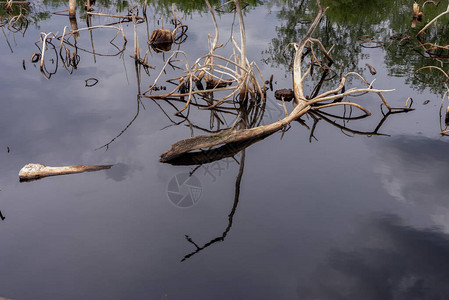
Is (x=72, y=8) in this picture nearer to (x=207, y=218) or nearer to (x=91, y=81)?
(x=91, y=81)

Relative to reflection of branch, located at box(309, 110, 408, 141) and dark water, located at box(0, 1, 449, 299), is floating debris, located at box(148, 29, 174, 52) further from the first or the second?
reflection of branch, located at box(309, 110, 408, 141)

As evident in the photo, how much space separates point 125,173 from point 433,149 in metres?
7.17

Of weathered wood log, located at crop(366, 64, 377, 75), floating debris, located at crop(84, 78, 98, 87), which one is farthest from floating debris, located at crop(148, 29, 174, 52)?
weathered wood log, located at crop(366, 64, 377, 75)

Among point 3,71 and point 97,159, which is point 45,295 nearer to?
point 97,159

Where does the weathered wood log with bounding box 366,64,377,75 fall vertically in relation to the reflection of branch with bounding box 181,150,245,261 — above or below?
above

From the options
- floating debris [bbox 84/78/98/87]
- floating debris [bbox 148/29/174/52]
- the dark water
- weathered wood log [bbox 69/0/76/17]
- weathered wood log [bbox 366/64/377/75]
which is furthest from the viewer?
weathered wood log [bbox 69/0/76/17]

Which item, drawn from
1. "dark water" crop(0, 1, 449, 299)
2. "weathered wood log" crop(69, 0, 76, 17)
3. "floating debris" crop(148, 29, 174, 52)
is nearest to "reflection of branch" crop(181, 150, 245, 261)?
"dark water" crop(0, 1, 449, 299)

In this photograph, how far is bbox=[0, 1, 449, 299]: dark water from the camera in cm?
668

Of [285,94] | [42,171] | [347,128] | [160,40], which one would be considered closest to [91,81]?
[160,40]

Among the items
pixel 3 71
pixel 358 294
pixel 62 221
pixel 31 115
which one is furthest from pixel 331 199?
pixel 3 71

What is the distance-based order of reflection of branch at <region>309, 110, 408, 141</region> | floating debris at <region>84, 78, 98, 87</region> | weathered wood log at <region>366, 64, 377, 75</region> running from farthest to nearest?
weathered wood log at <region>366, 64, 377, 75</region> → floating debris at <region>84, 78, 98, 87</region> → reflection of branch at <region>309, 110, 408, 141</region>

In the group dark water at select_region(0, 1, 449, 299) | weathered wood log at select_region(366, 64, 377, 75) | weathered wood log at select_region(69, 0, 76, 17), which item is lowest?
dark water at select_region(0, 1, 449, 299)

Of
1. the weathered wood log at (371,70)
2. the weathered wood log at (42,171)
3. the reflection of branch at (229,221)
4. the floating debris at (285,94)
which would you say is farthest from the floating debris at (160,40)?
the reflection of branch at (229,221)

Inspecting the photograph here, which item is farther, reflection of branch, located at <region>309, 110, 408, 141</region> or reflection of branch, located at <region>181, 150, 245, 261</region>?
reflection of branch, located at <region>309, 110, 408, 141</region>
